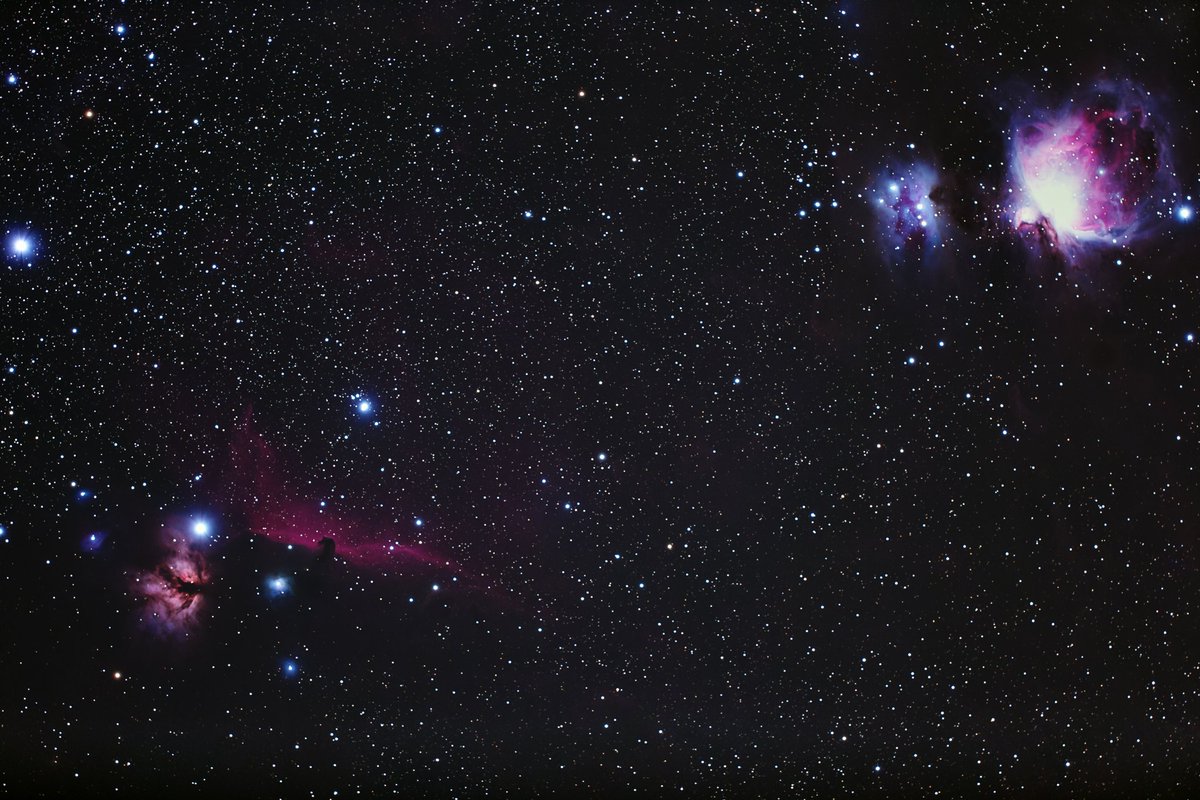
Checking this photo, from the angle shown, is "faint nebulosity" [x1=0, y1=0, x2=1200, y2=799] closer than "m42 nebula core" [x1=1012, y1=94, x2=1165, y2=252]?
Yes

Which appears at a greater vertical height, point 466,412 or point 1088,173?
point 1088,173

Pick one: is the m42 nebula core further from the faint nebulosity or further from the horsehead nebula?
the faint nebulosity

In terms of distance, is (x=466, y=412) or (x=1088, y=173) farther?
(x=1088, y=173)

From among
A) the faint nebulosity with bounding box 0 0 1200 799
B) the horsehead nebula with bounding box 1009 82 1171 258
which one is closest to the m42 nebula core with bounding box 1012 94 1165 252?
the horsehead nebula with bounding box 1009 82 1171 258

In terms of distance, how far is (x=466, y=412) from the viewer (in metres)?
1.59

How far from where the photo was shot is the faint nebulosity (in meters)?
1.57

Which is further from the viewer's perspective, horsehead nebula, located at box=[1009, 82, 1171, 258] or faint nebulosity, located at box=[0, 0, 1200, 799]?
horsehead nebula, located at box=[1009, 82, 1171, 258]

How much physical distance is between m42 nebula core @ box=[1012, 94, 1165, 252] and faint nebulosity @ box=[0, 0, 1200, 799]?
0.40 meters

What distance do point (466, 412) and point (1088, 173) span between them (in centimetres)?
179

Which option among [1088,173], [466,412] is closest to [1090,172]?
[1088,173]

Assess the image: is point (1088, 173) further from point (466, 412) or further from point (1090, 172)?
point (466, 412)

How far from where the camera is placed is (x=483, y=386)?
1.59 m

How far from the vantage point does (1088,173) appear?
192cm

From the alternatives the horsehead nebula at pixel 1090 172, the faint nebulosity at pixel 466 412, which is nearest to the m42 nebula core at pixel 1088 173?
the horsehead nebula at pixel 1090 172
